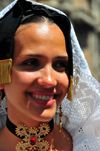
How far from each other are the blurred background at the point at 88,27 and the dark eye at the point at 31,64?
444 inches

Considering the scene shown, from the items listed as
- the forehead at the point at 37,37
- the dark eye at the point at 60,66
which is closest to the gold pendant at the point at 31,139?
the dark eye at the point at 60,66

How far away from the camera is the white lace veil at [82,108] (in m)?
1.51

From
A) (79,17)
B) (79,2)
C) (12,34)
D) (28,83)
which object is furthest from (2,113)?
(79,2)

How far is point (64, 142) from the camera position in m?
1.55

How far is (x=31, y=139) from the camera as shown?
4.55 feet

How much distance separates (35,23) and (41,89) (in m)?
0.46

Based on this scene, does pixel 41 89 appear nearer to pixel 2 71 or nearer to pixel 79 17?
pixel 2 71

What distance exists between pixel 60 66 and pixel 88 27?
41.1 ft

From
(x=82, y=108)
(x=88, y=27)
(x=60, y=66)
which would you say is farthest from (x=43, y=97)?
(x=88, y=27)

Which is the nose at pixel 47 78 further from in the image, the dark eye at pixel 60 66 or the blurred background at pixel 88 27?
the blurred background at pixel 88 27

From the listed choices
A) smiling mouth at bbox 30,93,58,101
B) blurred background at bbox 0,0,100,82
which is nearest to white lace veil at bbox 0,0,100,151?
smiling mouth at bbox 30,93,58,101

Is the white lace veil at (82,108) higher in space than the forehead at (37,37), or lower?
lower

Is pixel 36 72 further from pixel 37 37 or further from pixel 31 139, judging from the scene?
pixel 31 139

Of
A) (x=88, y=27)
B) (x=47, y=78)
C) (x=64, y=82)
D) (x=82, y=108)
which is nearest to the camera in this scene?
(x=47, y=78)
